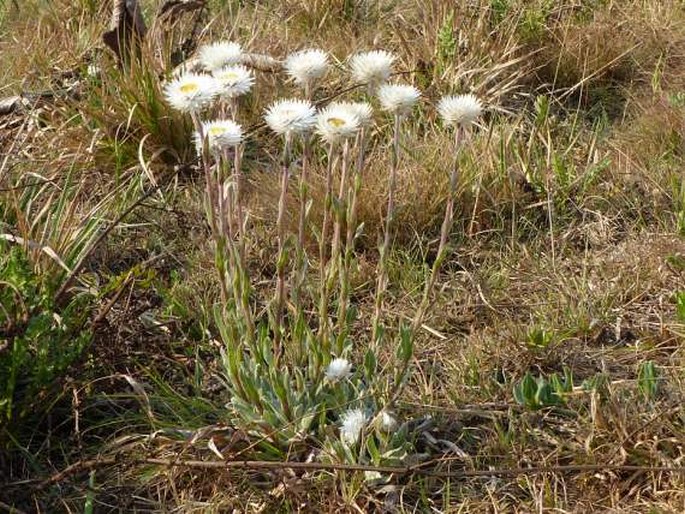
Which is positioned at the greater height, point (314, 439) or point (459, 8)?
point (459, 8)

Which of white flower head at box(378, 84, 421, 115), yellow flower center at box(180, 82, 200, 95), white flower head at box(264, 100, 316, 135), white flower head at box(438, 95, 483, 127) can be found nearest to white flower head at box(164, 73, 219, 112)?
yellow flower center at box(180, 82, 200, 95)

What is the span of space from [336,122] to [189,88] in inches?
11.7

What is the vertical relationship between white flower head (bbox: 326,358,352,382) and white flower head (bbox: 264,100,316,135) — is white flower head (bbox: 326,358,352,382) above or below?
below

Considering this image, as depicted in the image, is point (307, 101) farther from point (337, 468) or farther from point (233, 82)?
point (337, 468)

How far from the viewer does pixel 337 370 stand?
2.24 metres

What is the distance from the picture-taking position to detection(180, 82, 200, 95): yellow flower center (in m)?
1.98

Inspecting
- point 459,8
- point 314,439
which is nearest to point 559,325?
point 314,439

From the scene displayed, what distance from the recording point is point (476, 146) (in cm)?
354

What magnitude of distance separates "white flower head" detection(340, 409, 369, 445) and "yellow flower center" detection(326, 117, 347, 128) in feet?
2.22

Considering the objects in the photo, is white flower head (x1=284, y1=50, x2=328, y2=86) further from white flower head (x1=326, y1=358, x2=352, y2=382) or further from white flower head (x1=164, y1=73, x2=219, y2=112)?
white flower head (x1=326, y1=358, x2=352, y2=382)

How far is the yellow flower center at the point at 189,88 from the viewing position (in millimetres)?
1979

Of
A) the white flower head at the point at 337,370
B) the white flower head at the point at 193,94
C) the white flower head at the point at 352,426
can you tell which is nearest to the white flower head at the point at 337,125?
the white flower head at the point at 193,94

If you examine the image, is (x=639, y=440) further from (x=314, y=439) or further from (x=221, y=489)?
(x=221, y=489)

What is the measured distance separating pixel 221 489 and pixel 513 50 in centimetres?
230
